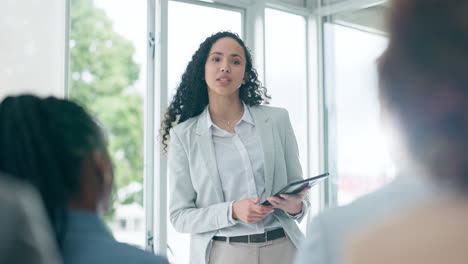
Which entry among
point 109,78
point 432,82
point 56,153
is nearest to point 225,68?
point 56,153

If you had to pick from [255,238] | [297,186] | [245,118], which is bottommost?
[255,238]

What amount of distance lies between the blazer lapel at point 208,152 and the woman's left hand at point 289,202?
274mm

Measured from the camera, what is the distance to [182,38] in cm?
296

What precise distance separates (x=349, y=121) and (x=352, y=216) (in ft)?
9.89

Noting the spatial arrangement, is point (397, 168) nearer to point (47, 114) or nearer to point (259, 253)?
point (47, 114)

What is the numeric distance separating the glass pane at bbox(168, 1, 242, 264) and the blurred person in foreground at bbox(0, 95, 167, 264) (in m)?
2.03

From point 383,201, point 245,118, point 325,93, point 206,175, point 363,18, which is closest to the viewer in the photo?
point 383,201

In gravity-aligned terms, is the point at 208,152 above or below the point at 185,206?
A: above

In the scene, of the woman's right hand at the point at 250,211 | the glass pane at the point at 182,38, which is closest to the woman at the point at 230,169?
the woman's right hand at the point at 250,211

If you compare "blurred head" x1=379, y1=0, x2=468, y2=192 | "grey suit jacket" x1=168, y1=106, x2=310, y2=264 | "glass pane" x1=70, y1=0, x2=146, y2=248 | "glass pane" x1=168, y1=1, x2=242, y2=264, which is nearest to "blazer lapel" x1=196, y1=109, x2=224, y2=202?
"grey suit jacket" x1=168, y1=106, x2=310, y2=264

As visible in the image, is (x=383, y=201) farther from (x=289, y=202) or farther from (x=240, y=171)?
(x=240, y=171)

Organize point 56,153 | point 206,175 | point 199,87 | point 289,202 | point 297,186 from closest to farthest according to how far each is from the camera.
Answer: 1. point 56,153
2. point 297,186
3. point 289,202
4. point 206,175
5. point 199,87

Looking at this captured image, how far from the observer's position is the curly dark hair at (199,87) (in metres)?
2.21

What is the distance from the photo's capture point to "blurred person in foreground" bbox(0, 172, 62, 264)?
0.36m
